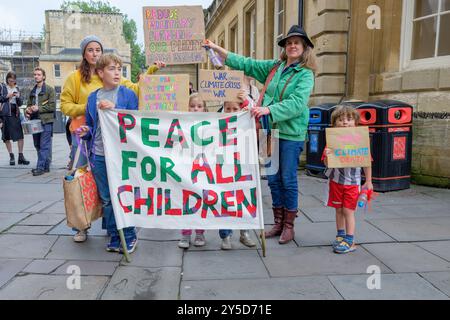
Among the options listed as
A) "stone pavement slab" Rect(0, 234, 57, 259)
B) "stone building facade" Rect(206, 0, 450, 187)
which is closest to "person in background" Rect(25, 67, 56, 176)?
"stone pavement slab" Rect(0, 234, 57, 259)

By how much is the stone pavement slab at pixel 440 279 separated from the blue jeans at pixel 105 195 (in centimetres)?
247

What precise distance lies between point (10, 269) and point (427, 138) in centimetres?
600

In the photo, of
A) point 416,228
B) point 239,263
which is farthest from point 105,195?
point 416,228

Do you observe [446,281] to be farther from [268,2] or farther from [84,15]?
[84,15]

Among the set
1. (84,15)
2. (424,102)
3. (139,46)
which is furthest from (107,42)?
(424,102)

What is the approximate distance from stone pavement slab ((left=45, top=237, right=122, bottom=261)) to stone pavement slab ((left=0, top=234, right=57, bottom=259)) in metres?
0.08

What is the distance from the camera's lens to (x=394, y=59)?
22.8 ft

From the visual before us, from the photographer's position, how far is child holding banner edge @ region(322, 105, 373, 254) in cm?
351

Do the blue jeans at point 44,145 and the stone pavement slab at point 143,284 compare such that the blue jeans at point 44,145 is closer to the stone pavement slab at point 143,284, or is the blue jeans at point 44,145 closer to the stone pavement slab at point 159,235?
the stone pavement slab at point 159,235

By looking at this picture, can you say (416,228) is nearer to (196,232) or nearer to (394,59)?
(196,232)

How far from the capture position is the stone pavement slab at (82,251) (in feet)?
11.3

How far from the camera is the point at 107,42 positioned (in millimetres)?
56125

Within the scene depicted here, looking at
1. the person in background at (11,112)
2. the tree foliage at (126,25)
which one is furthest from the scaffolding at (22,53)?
Answer: the person in background at (11,112)

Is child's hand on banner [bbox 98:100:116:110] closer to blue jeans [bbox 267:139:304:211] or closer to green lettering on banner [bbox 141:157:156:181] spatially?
green lettering on banner [bbox 141:157:156:181]
